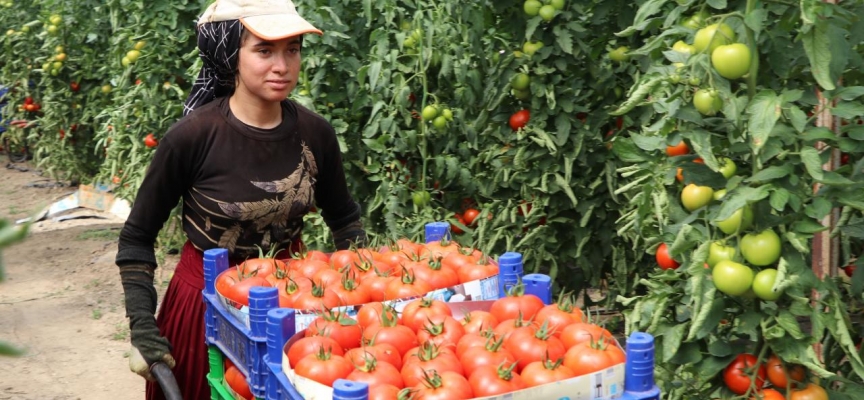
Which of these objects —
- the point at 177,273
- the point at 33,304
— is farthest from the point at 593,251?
the point at 33,304

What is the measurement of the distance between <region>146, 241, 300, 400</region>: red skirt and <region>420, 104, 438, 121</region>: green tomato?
4.93 ft

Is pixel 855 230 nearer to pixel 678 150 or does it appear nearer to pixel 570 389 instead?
pixel 678 150

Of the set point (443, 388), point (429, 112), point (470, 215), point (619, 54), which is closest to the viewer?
point (443, 388)

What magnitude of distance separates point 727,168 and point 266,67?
112cm

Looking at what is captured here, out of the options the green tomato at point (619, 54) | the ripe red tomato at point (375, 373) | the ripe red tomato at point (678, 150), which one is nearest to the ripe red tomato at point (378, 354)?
the ripe red tomato at point (375, 373)

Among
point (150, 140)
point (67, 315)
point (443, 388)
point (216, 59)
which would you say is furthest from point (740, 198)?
point (67, 315)

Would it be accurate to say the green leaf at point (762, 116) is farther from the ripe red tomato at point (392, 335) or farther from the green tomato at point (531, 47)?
the green tomato at point (531, 47)

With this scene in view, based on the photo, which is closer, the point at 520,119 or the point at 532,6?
the point at 532,6

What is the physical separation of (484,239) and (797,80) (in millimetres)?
1883

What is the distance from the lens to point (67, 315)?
A: 17.9ft


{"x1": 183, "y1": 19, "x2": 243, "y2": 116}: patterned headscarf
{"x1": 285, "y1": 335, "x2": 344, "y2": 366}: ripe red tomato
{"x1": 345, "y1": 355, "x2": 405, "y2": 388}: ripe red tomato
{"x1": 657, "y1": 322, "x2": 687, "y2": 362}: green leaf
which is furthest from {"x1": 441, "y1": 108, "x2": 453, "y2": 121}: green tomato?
{"x1": 345, "y1": 355, "x2": 405, "y2": 388}: ripe red tomato

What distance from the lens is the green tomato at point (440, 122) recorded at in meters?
4.06

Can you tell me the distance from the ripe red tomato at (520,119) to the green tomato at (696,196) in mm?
1567

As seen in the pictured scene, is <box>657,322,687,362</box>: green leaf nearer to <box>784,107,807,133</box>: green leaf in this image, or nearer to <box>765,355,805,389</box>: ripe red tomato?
<box>765,355,805,389</box>: ripe red tomato
